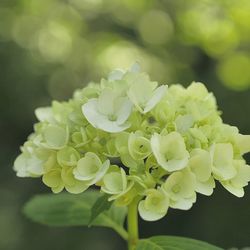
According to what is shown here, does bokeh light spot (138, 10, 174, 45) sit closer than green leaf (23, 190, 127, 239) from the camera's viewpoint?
No

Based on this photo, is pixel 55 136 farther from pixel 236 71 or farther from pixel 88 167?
pixel 236 71

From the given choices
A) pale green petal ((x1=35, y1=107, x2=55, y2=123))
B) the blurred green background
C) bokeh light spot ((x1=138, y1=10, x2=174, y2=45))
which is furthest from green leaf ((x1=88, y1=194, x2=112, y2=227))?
bokeh light spot ((x1=138, y1=10, x2=174, y2=45))

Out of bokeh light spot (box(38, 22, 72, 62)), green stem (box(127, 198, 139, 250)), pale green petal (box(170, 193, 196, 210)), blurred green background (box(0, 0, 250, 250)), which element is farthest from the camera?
bokeh light spot (box(38, 22, 72, 62))

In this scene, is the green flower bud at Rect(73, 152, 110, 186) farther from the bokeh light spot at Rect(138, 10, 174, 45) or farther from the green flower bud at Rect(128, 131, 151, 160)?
the bokeh light spot at Rect(138, 10, 174, 45)

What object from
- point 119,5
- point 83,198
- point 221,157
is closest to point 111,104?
point 221,157

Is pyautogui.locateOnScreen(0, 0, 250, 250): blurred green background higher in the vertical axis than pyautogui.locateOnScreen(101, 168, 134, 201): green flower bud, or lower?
lower

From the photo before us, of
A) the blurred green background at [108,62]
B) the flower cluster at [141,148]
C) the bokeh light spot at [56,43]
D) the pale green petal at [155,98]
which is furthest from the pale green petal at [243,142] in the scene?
the bokeh light spot at [56,43]
